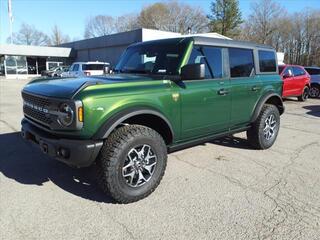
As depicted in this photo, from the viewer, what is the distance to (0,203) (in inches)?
152

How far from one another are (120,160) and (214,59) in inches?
89.1

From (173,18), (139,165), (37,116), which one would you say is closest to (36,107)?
(37,116)

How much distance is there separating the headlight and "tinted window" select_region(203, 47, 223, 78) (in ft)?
7.46

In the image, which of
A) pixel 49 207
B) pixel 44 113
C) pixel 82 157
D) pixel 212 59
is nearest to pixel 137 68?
pixel 212 59

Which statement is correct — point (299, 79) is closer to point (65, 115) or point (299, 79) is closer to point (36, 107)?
point (36, 107)

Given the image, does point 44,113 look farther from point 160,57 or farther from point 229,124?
point 229,124

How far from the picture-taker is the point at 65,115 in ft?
11.8

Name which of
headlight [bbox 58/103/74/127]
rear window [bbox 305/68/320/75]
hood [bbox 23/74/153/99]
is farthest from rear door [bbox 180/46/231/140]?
rear window [bbox 305/68/320/75]

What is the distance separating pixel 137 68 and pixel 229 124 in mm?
1744

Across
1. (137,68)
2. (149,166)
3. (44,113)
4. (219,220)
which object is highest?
(137,68)

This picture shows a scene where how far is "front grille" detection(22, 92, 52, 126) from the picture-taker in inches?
154

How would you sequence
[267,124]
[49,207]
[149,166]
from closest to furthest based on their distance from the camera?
[49,207] → [149,166] → [267,124]

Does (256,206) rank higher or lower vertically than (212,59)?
lower

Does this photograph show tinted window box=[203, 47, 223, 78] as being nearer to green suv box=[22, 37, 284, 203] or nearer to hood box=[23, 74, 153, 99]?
green suv box=[22, 37, 284, 203]
